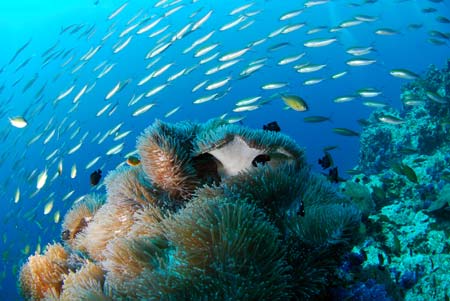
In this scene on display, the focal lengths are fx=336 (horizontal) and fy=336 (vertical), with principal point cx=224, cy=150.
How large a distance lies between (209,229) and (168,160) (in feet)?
3.82

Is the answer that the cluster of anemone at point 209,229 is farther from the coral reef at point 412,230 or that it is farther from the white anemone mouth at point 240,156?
the coral reef at point 412,230

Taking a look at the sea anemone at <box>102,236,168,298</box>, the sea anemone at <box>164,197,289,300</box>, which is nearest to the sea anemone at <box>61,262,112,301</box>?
the sea anemone at <box>102,236,168,298</box>

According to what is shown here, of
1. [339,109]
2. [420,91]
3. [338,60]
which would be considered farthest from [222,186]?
[338,60]

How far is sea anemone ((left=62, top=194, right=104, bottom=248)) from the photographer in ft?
14.1

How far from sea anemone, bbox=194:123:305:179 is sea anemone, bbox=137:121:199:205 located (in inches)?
6.8

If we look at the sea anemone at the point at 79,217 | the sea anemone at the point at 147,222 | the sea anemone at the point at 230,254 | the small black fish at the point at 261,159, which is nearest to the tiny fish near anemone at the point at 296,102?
the small black fish at the point at 261,159

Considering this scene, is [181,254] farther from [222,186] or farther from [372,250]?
[372,250]

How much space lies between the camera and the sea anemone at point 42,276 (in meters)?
3.58

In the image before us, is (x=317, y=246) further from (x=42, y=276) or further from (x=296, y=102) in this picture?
(x=296, y=102)

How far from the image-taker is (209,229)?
7.14 ft

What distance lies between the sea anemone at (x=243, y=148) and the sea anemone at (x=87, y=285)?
1390mm

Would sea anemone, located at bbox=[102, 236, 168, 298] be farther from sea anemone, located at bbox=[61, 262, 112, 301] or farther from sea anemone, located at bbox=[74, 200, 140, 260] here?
sea anemone, located at bbox=[74, 200, 140, 260]

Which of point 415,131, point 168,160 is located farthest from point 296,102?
point 415,131

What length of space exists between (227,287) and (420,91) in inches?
560
